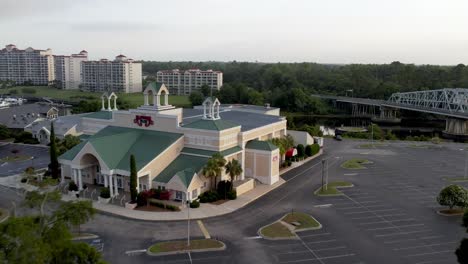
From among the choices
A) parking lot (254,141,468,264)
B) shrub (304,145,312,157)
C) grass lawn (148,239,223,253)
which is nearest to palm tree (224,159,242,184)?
parking lot (254,141,468,264)

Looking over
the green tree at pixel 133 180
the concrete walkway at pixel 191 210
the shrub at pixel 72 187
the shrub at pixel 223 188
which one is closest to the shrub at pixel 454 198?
the concrete walkway at pixel 191 210

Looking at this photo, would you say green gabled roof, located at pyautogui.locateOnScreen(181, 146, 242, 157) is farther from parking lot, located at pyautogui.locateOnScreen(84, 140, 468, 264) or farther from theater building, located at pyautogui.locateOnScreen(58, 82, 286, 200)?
parking lot, located at pyautogui.locateOnScreen(84, 140, 468, 264)

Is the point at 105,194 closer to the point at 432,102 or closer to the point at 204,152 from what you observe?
the point at 204,152

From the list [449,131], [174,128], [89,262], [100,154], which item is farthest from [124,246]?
[449,131]

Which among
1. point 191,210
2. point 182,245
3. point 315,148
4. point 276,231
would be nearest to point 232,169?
point 191,210

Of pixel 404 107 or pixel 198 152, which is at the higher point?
pixel 404 107

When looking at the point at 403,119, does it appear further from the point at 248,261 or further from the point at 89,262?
the point at 89,262

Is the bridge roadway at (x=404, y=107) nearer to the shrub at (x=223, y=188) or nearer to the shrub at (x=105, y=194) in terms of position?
the shrub at (x=223, y=188)

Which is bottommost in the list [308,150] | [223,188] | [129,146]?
[223,188]
